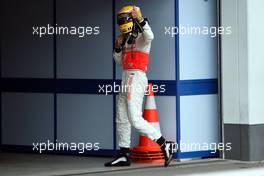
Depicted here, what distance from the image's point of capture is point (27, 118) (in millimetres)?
9734

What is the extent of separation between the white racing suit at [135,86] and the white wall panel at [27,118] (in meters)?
1.91

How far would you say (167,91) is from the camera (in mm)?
8469

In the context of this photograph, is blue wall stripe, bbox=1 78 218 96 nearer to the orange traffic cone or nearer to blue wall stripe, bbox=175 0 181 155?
blue wall stripe, bbox=175 0 181 155

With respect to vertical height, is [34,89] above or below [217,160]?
above

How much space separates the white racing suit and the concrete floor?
48cm

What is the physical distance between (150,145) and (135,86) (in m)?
1.06

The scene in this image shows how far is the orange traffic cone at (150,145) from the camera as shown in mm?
8320

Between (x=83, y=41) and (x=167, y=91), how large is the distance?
5.07ft

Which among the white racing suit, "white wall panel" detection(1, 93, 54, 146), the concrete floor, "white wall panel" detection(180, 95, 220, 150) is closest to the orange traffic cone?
the concrete floor

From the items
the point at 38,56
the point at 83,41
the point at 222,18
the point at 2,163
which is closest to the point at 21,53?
the point at 38,56

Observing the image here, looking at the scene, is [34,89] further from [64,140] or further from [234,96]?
[234,96]

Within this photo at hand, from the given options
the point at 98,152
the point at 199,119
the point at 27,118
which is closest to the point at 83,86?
the point at 98,152

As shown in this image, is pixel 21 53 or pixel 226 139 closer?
pixel 226 139

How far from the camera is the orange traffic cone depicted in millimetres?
8320
